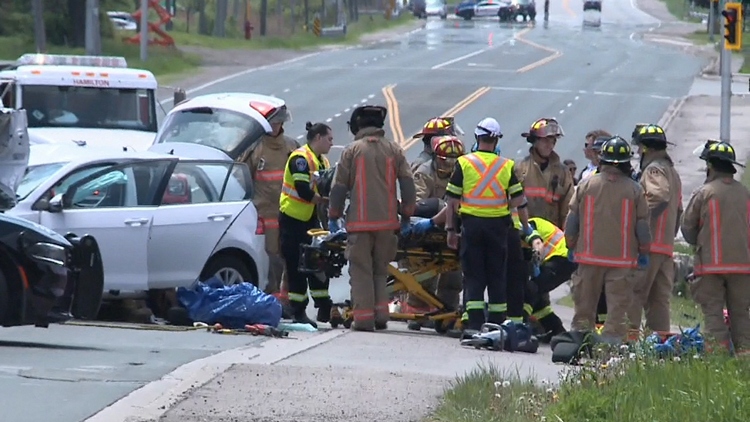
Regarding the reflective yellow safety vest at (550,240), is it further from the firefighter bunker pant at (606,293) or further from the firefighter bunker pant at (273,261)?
the firefighter bunker pant at (273,261)

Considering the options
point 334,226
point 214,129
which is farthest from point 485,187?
point 214,129

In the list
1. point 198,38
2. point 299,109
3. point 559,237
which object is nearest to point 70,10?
point 198,38

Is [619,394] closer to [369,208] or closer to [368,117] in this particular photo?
[369,208]

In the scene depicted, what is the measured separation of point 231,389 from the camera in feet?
27.1

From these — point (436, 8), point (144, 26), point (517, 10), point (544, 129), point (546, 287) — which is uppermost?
point (544, 129)

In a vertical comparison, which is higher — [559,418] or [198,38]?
[559,418]

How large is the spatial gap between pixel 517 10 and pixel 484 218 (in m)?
76.9

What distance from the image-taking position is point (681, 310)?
17.4 m

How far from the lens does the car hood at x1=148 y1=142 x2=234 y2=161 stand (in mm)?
15055

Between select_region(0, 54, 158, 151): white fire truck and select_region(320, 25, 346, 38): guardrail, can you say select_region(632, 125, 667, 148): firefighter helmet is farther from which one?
select_region(320, 25, 346, 38): guardrail

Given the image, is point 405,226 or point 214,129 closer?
point 405,226

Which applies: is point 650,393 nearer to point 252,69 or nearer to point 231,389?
point 231,389

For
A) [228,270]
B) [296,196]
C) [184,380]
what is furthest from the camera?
[228,270]

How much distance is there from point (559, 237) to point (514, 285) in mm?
595
